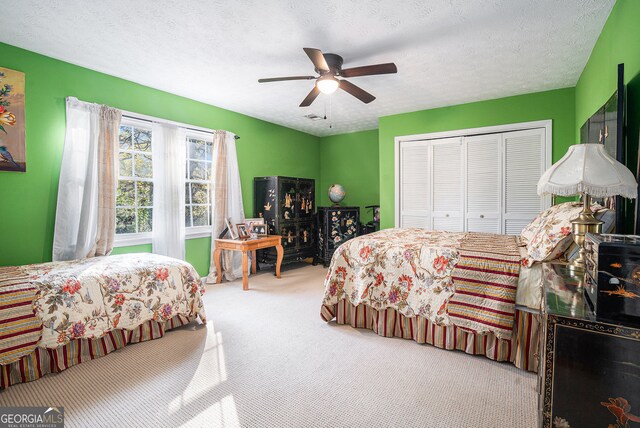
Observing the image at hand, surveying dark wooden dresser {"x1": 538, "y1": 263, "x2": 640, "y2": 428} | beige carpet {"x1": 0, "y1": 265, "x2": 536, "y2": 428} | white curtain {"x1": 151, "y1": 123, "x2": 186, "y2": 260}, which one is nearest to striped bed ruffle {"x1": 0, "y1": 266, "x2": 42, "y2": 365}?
beige carpet {"x1": 0, "y1": 265, "x2": 536, "y2": 428}

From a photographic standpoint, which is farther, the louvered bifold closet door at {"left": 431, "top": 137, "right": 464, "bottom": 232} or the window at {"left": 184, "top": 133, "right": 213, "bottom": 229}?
the louvered bifold closet door at {"left": 431, "top": 137, "right": 464, "bottom": 232}

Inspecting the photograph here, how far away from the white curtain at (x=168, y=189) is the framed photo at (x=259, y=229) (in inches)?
38.9

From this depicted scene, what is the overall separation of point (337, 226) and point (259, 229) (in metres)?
1.45

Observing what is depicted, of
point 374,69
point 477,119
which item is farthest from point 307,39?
point 477,119

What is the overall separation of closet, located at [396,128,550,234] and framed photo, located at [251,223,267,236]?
2208 mm

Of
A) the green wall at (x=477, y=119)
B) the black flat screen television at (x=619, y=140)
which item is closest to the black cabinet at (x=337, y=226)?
the green wall at (x=477, y=119)

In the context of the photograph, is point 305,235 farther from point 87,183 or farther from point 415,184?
point 87,183

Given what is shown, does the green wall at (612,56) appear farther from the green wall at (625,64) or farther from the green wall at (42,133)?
the green wall at (42,133)

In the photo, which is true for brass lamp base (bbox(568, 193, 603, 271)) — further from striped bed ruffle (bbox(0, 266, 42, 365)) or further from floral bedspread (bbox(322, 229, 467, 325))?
striped bed ruffle (bbox(0, 266, 42, 365))

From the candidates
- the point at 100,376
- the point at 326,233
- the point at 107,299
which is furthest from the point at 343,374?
the point at 326,233

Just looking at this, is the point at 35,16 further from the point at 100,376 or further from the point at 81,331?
the point at 100,376

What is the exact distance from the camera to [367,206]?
5.94 m

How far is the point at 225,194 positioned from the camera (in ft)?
14.9

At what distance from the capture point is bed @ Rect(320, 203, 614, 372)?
6.94 ft
